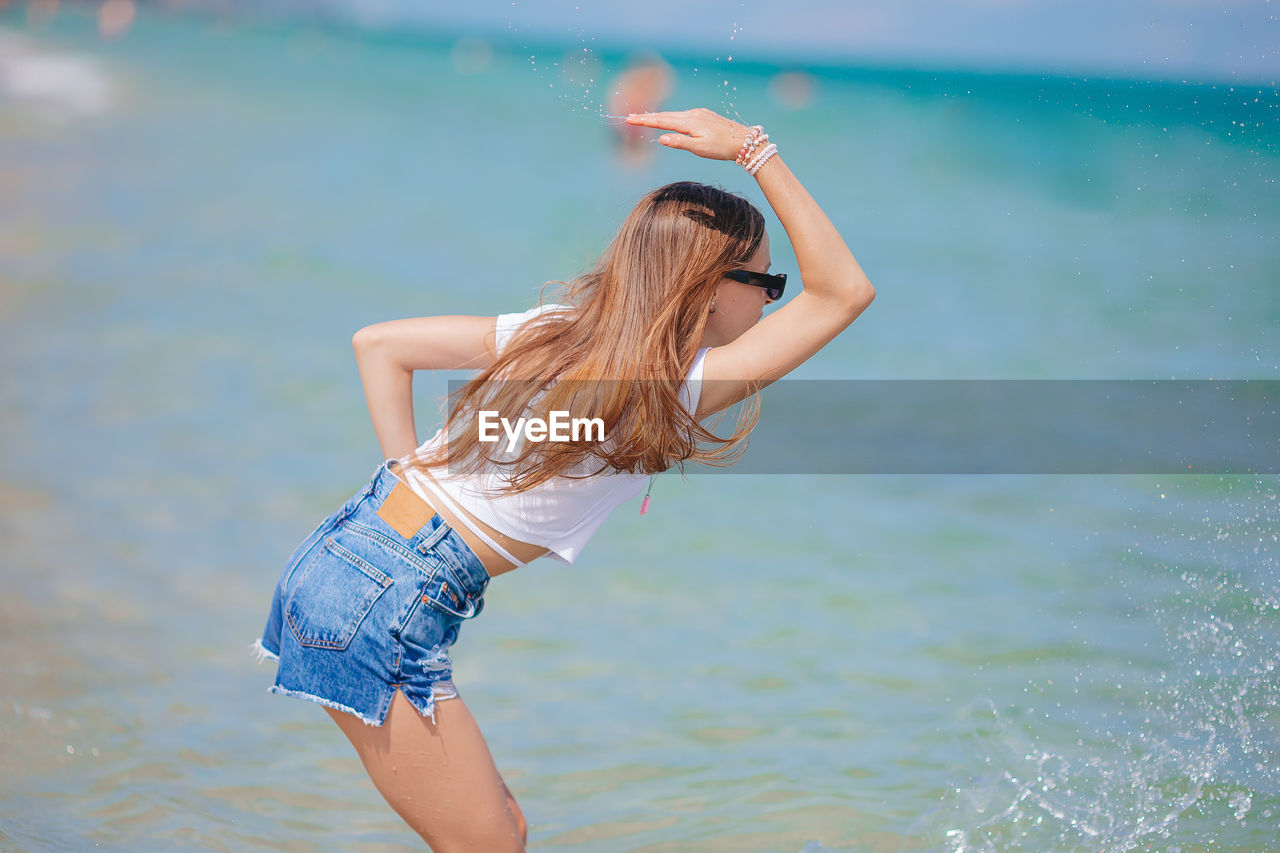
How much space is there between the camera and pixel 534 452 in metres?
2.14

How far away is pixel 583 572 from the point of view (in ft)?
18.6

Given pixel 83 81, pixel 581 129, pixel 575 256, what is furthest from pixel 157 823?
pixel 83 81

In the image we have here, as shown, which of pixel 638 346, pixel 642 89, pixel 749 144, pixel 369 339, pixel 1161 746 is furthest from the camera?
pixel 642 89

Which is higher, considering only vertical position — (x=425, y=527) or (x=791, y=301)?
(x=791, y=301)

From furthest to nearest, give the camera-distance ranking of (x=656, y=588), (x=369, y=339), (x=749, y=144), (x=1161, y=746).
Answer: (x=656, y=588) → (x=1161, y=746) → (x=369, y=339) → (x=749, y=144)

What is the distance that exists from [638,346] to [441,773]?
0.90 m

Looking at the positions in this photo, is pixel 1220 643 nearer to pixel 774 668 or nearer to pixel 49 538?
pixel 774 668

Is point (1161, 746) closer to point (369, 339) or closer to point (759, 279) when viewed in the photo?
point (759, 279)

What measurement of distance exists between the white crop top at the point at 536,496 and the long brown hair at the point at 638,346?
0.08 ft

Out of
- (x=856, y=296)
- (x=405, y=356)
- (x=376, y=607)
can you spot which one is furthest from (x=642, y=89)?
(x=376, y=607)

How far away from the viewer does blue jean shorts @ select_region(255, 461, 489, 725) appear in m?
2.16

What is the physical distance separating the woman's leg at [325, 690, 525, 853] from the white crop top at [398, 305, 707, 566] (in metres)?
0.34

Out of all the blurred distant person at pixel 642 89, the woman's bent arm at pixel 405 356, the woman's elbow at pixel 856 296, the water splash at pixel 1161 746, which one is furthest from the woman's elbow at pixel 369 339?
the water splash at pixel 1161 746

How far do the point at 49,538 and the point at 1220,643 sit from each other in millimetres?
5397
